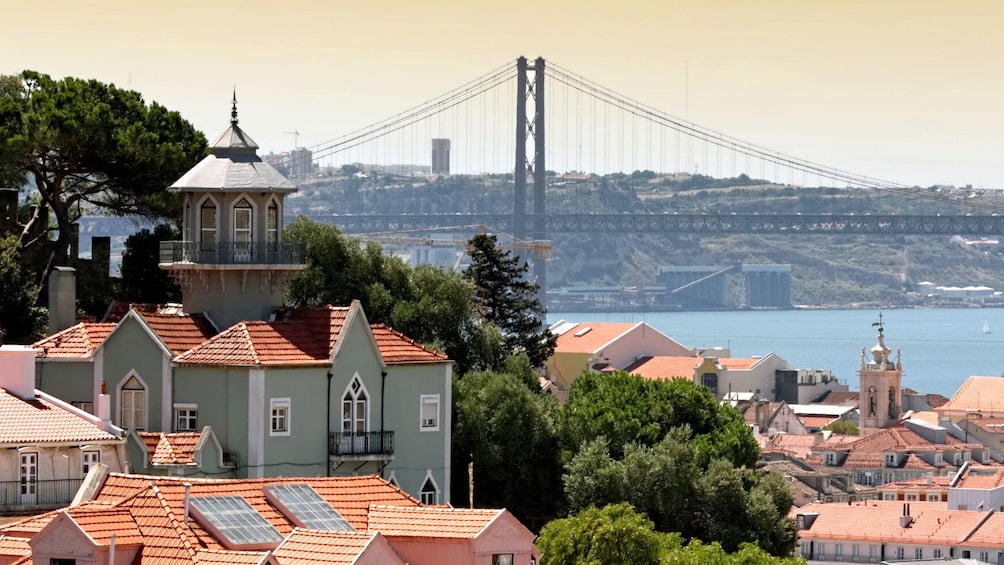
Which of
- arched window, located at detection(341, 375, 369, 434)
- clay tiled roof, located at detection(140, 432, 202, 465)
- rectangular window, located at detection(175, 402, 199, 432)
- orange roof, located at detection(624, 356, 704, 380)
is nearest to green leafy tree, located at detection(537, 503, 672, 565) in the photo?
arched window, located at detection(341, 375, 369, 434)

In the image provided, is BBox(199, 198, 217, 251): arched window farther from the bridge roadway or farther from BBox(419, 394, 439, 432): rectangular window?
the bridge roadway

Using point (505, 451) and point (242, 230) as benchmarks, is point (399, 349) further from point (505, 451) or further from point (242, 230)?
point (505, 451)

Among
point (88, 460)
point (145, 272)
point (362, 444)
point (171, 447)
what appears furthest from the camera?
point (145, 272)

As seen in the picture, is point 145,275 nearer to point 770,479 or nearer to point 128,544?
point 770,479

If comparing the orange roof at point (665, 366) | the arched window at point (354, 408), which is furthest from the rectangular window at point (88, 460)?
the orange roof at point (665, 366)

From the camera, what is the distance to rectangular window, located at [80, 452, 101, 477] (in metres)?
29.5

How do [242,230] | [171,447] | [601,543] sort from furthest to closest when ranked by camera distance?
[242,230] → [601,543] → [171,447]

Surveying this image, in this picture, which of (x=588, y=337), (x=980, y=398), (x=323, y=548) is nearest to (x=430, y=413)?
(x=323, y=548)

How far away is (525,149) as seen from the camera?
7160 inches

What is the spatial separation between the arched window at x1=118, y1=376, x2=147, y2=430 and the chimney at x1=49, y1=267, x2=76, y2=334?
354cm

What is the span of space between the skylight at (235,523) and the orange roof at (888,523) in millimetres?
49623

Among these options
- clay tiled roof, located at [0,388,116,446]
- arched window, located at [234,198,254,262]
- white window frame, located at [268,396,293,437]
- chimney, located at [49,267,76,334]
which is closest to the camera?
clay tiled roof, located at [0,388,116,446]

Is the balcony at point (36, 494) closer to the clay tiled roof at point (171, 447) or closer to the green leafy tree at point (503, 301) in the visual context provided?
the clay tiled roof at point (171, 447)

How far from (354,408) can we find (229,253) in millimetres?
2944
